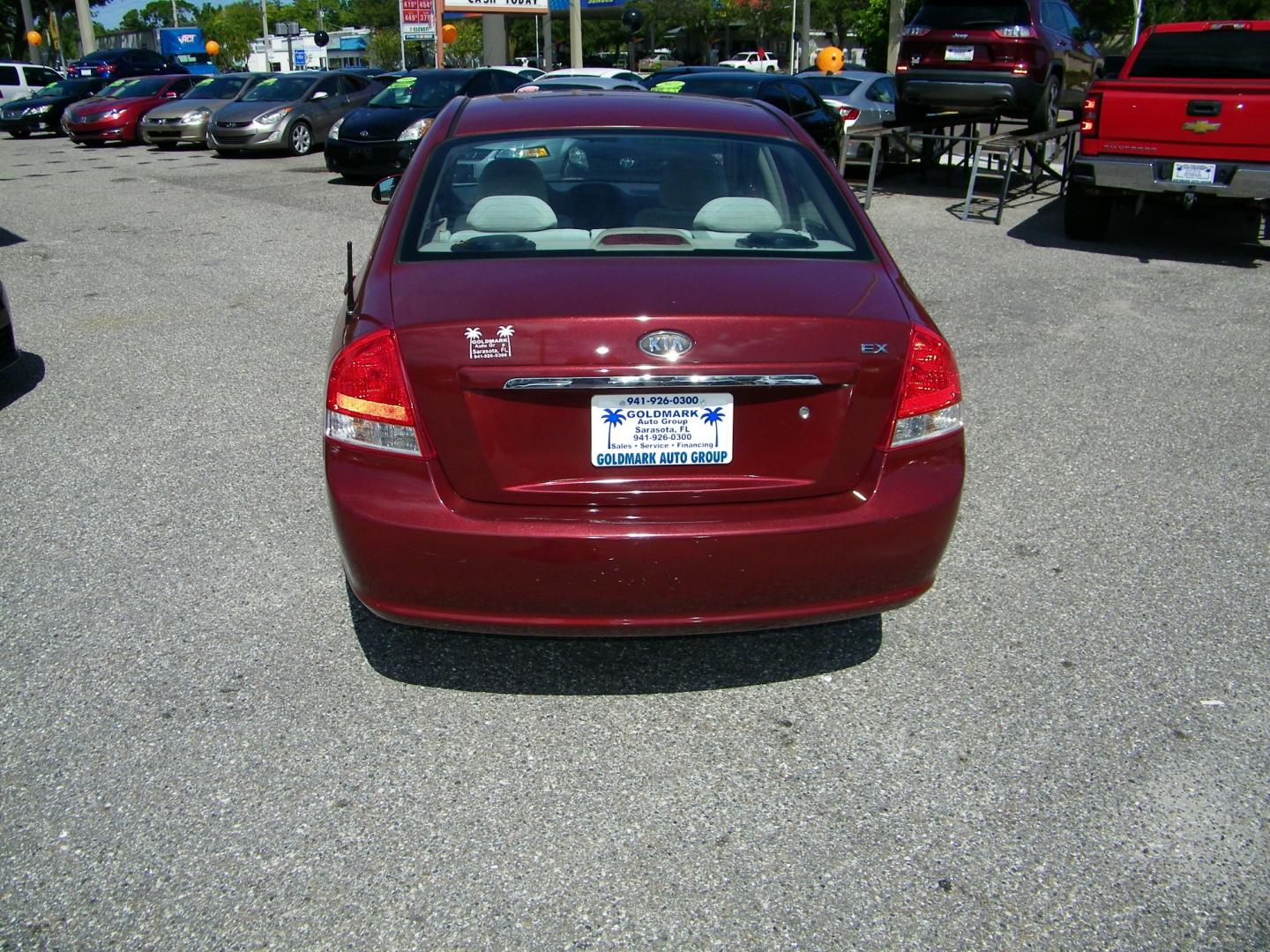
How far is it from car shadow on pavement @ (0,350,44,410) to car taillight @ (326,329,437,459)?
158 inches

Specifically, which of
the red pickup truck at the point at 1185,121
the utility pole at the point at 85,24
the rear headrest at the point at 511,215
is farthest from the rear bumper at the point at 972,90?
the utility pole at the point at 85,24

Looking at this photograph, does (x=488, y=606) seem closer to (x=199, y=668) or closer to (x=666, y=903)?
(x=666, y=903)

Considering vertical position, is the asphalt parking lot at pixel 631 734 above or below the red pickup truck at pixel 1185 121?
below

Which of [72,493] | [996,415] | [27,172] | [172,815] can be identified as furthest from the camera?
[27,172]

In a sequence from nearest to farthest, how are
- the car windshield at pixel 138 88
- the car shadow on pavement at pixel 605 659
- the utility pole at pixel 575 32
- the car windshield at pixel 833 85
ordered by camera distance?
the car shadow on pavement at pixel 605 659 → the car windshield at pixel 833 85 → the car windshield at pixel 138 88 → the utility pole at pixel 575 32

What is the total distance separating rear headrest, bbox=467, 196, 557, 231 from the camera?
354 cm

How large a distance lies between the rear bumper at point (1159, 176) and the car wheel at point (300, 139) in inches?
541

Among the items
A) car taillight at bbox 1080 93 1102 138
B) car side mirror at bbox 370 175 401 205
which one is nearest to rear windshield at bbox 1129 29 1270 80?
car taillight at bbox 1080 93 1102 138

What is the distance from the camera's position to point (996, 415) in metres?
5.87

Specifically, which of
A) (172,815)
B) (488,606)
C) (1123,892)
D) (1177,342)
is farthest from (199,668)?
(1177,342)

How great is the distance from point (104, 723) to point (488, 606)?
1.20 meters

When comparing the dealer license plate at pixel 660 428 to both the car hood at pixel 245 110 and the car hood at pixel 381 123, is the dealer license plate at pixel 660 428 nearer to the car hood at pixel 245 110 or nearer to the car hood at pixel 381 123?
the car hood at pixel 381 123

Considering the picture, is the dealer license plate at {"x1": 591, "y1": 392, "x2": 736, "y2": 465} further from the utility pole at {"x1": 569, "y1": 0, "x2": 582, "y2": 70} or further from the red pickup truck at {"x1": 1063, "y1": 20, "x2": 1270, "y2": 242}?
the utility pole at {"x1": 569, "y1": 0, "x2": 582, "y2": 70}

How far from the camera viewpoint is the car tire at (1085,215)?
1069cm
